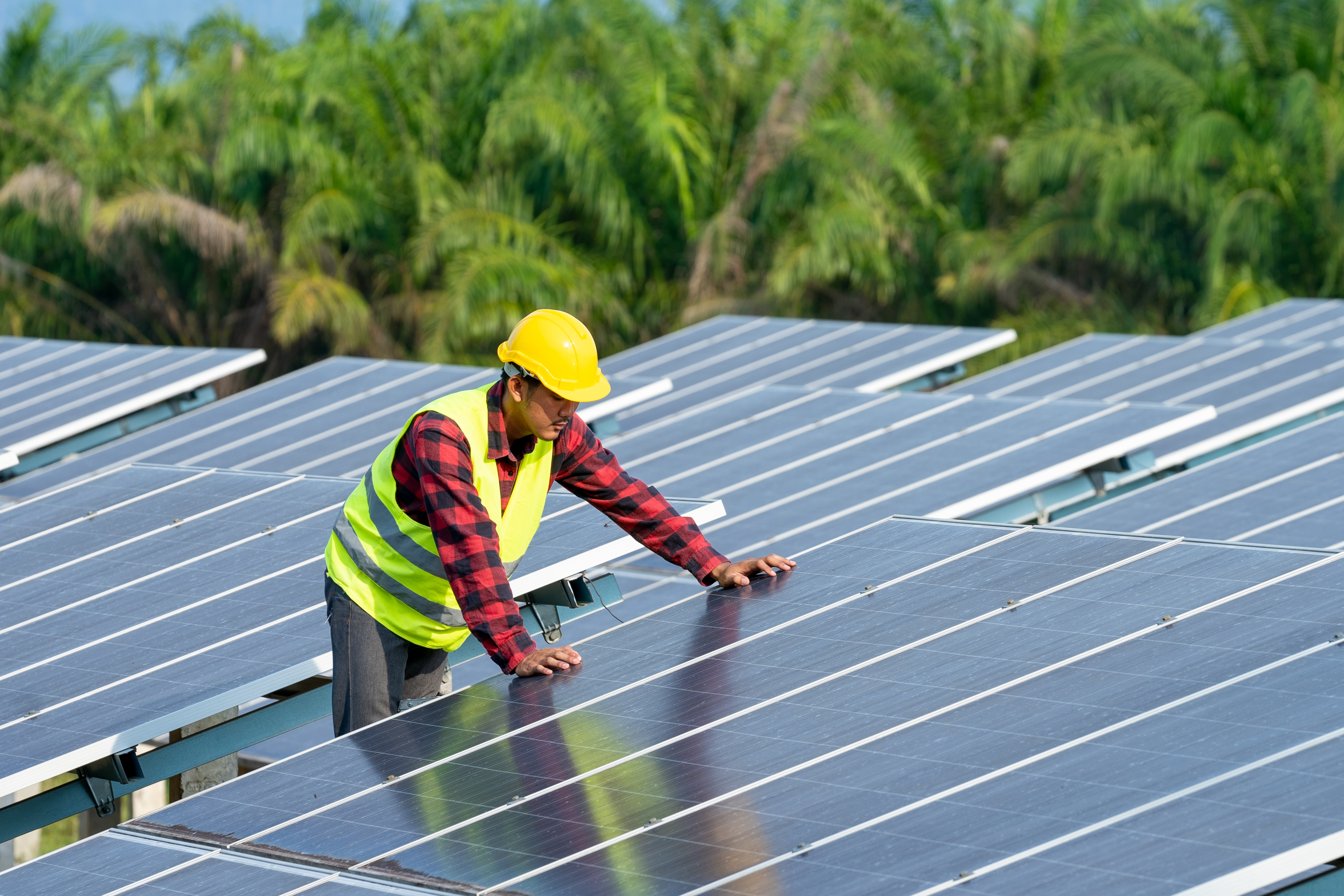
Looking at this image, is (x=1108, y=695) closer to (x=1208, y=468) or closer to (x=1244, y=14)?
(x=1208, y=468)

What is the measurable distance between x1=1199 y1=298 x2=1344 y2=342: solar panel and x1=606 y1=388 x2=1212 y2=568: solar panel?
5.55m

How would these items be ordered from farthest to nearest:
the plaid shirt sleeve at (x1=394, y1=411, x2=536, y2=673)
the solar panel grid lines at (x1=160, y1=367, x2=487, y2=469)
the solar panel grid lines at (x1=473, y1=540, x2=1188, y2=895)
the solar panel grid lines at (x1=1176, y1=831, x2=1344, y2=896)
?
1. the solar panel grid lines at (x1=160, y1=367, x2=487, y2=469)
2. the plaid shirt sleeve at (x1=394, y1=411, x2=536, y2=673)
3. the solar panel grid lines at (x1=473, y1=540, x2=1188, y2=895)
4. the solar panel grid lines at (x1=1176, y1=831, x2=1344, y2=896)

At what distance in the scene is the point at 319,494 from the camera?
8289mm

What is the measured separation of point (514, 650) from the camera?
577 cm

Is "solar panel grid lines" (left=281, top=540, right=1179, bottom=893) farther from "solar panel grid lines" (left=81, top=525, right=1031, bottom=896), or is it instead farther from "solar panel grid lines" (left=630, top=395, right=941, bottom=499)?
"solar panel grid lines" (left=630, top=395, right=941, bottom=499)

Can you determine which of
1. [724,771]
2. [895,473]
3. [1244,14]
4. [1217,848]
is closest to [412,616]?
[724,771]

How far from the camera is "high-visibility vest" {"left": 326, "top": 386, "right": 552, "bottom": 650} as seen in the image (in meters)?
6.15

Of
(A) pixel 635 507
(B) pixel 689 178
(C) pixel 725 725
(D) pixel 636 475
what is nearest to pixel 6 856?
Result: (D) pixel 636 475

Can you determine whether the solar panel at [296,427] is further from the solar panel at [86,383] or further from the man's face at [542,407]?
the man's face at [542,407]

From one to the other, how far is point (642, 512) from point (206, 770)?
252 centimetres

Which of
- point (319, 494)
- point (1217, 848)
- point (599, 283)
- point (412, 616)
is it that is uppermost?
point (599, 283)

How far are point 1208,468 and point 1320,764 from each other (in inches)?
240

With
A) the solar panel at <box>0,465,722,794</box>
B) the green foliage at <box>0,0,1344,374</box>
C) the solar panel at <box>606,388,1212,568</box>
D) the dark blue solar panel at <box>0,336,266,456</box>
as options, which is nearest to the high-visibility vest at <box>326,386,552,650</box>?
the solar panel at <box>0,465,722,794</box>

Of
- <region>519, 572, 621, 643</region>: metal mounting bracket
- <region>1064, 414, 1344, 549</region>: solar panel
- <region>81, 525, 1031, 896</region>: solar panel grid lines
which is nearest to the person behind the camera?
<region>81, 525, 1031, 896</region>: solar panel grid lines
